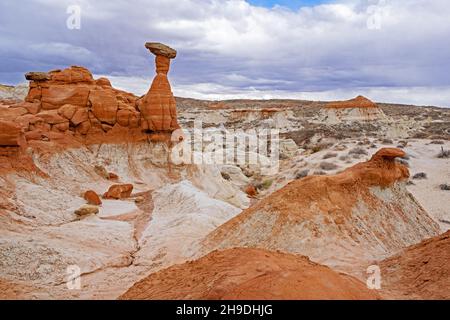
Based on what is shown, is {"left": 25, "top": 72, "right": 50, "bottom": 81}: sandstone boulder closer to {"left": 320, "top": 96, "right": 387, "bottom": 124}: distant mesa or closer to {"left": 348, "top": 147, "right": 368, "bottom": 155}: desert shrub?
{"left": 348, "top": 147, "right": 368, "bottom": 155}: desert shrub

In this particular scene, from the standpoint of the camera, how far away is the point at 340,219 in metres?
11.8

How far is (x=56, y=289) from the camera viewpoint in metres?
10.0

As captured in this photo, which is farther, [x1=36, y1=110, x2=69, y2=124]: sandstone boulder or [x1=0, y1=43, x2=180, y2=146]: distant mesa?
[x1=0, y1=43, x2=180, y2=146]: distant mesa

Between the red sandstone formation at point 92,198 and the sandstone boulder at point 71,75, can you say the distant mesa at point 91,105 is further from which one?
the red sandstone formation at point 92,198

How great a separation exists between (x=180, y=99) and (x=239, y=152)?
96.3 metres

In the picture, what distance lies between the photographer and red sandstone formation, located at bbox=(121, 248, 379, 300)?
548 cm

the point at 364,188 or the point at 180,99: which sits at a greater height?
the point at 180,99

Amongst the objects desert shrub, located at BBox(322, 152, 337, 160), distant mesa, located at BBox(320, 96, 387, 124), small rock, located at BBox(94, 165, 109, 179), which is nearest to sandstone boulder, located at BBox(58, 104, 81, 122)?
small rock, located at BBox(94, 165, 109, 179)

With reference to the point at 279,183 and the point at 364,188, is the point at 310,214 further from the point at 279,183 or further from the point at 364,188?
the point at 279,183

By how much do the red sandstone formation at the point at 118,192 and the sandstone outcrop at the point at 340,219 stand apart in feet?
33.2

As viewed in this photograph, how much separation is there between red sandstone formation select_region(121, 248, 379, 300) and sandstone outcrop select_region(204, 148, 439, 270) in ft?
11.7

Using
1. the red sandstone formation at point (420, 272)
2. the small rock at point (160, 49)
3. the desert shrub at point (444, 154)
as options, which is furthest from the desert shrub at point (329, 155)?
the red sandstone formation at point (420, 272)
